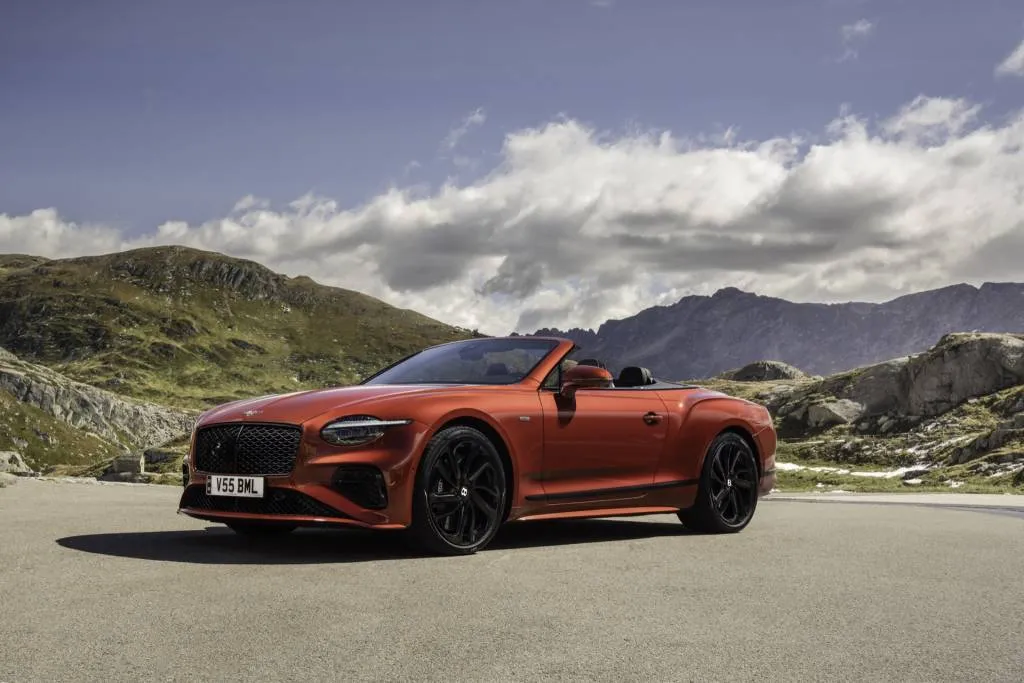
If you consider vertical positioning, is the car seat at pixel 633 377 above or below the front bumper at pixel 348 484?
above

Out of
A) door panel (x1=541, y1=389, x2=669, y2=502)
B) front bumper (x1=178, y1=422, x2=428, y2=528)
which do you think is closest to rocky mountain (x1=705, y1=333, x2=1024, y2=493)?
door panel (x1=541, y1=389, x2=669, y2=502)

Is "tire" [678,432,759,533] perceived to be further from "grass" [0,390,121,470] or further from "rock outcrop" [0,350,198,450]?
"rock outcrop" [0,350,198,450]

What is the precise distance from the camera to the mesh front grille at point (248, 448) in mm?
7309

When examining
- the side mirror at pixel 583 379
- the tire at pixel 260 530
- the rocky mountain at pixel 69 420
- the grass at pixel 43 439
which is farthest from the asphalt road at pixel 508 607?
the rocky mountain at pixel 69 420

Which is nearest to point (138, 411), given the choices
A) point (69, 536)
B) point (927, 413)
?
point (927, 413)

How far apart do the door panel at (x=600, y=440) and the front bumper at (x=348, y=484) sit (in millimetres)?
1362

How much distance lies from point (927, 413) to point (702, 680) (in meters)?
57.0

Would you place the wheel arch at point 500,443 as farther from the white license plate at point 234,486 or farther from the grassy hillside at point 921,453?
the grassy hillside at point 921,453

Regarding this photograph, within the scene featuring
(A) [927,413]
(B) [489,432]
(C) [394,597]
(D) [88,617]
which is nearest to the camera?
(D) [88,617]

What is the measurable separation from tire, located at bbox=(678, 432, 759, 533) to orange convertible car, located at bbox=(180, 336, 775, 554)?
0.07 feet

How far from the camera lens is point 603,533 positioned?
9617mm

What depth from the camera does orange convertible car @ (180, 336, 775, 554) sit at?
7.25m

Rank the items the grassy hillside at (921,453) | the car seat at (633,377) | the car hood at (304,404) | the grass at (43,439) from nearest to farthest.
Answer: the car hood at (304,404), the car seat at (633,377), the grassy hillside at (921,453), the grass at (43,439)

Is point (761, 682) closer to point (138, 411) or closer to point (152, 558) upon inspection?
point (152, 558)
